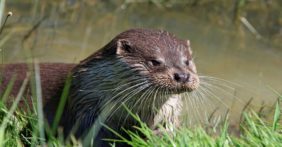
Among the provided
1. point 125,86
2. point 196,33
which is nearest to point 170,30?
point 196,33

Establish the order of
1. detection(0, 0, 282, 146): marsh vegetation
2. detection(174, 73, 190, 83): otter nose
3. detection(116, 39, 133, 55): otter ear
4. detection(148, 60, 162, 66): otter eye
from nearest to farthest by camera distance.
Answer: detection(174, 73, 190, 83): otter nose
detection(148, 60, 162, 66): otter eye
detection(116, 39, 133, 55): otter ear
detection(0, 0, 282, 146): marsh vegetation

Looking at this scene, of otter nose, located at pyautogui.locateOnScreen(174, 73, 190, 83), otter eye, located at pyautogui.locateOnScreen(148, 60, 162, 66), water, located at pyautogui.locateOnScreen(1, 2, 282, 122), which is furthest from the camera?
water, located at pyautogui.locateOnScreen(1, 2, 282, 122)

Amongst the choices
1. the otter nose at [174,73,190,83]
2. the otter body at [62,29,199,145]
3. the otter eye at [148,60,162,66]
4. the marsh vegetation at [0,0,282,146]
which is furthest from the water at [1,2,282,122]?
the otter nose at [174,73,190,83]

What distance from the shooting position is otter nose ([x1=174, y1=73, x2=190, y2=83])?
176 inches

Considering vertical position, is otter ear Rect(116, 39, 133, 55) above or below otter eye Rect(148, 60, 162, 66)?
above

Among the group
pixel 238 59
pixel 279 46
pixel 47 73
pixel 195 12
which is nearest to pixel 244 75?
pixel 238 59

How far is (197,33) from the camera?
8320 mm

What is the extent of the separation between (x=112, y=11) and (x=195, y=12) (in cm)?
85

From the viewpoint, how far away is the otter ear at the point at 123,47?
477 centimetres

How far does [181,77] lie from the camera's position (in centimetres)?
448

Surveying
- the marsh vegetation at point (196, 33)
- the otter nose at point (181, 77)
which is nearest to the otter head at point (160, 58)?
the otter nose at point (181, 77)

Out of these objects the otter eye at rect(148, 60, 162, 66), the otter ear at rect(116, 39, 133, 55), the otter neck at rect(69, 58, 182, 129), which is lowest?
the otter neck at rect(69, 58, 182, 129)

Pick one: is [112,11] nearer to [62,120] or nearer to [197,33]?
[197,33]

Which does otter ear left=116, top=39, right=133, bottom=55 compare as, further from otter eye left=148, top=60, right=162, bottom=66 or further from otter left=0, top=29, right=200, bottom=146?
otter eye left=148, top=60, right=162, bottom=66
